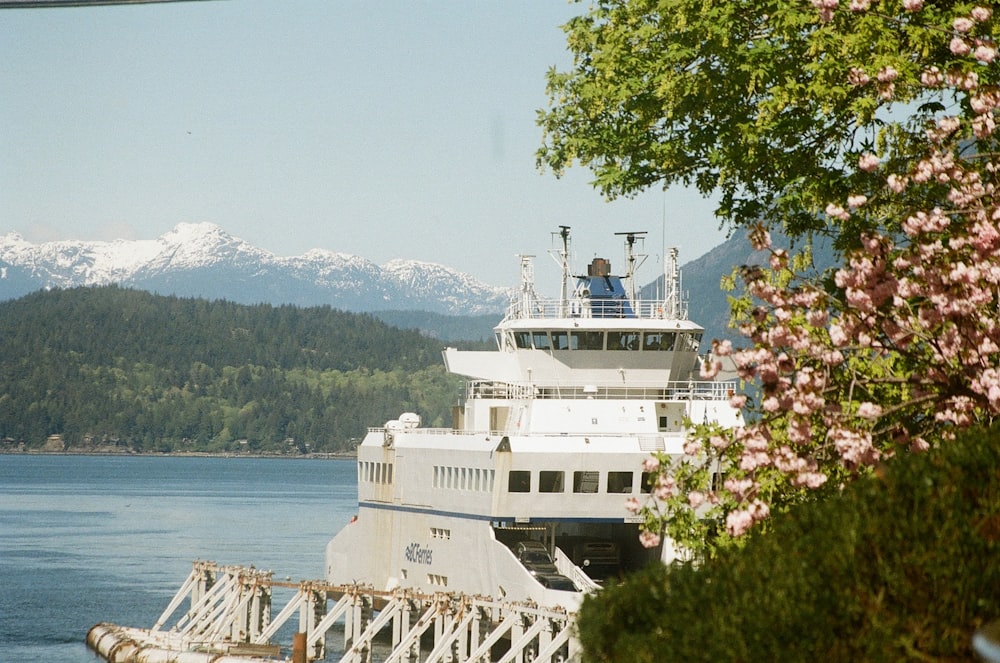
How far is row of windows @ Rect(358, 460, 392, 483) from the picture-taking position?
4182cm

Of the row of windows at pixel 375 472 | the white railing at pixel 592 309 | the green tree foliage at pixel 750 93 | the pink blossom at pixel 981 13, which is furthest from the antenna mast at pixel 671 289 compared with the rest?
the pink blossom at pixel 981 13

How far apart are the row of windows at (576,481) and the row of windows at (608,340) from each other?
14.5ft

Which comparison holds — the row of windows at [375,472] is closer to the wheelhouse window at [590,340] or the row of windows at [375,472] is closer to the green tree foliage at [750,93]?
the wheelhouse window at [590,340]

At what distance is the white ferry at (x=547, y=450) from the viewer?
34.2 meters

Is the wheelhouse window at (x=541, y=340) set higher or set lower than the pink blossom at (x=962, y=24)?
lower

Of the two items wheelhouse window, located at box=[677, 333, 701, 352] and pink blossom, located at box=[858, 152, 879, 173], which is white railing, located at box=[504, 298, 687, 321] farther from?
pink blossom, located at box=[858, 152, 879, 173]

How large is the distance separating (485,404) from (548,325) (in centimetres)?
331

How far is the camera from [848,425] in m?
14.5

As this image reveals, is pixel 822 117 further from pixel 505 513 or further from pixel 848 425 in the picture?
pixel 505 513

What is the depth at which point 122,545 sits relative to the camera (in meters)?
92.8

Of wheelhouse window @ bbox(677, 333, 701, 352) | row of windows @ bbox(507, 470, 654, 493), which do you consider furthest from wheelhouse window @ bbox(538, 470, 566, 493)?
wheelhouse window @ bbox(677, 333, 701, 352)

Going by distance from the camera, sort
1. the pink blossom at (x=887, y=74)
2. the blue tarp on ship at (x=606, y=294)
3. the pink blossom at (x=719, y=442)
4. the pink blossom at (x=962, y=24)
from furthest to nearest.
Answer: the blue tarp on ship at (x=606, y=294) → the pink blossom at (x=719, y=442) → the pink blossom at (x=887, y=74) → the pink blossom at (x=962, y=24)

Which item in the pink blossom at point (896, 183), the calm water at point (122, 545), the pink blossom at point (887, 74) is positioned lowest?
the calm water at point (122, 545)

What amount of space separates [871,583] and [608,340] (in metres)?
28.5
